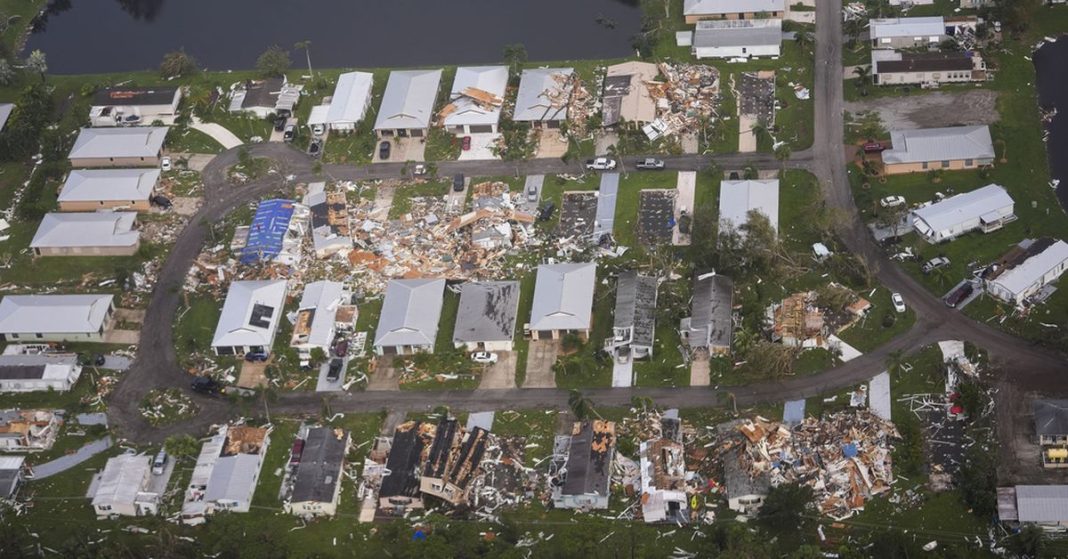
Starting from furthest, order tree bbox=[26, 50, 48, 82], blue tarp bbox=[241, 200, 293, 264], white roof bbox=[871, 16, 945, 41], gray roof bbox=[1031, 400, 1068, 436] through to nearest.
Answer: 1. tree bbox=[26, 50, 48, 82]
2. white roof bbox=[871, 16, 945, 41]
3. blue tarp bbox=[241, 200, 293, 264]
4. gray roof bbox=[1031, 400, 1068, 436]

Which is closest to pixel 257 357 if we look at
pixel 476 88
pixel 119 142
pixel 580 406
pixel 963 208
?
pixel 580 406

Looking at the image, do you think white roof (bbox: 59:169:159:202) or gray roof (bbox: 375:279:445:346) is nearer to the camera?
gray roof (bbox: 375:279:445:346)

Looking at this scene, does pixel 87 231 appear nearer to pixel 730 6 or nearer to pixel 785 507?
pixel 730 6

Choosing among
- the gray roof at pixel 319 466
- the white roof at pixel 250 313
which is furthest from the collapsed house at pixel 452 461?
the white roof at pixel 250 313

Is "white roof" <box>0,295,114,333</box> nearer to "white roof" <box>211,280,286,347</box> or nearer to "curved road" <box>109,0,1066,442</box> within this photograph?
"curved road" <box>109,0,1066,442</box>

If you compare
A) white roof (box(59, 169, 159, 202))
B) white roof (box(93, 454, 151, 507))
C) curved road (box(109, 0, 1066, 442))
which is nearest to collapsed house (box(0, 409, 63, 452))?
curved road (box(109, 0, 1066, 442))

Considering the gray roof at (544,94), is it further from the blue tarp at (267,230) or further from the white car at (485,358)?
the white car at (485,358)
